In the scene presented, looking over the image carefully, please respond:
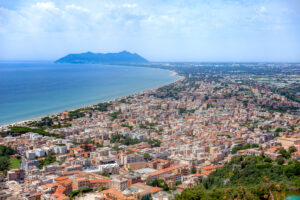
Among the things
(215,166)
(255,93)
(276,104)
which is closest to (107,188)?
(215,166)

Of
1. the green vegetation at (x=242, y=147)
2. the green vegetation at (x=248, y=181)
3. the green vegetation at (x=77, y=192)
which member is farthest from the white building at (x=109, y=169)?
the green vegetation at (x=242, y=147)

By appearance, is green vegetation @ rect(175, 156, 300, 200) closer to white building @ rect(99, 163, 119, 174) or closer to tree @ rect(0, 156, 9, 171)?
white building @ rect(99, 163, 119, 174)

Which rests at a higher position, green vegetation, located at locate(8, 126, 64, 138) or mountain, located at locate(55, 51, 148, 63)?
mountain, located at locate(55, 51, 148, 63)

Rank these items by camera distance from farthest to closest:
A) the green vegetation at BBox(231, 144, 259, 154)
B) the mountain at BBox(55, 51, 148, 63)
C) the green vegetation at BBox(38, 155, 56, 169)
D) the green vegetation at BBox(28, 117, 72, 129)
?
the mountain at BBox(55, 51, 148, 63), the green vegetation at BBox(28, 117, 72, 129), the green vegetation at BBox(231, 144, 259, 154), the green vegetation at BBox(38, 155, 56, 169)

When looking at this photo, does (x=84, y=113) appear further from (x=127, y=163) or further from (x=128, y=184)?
(x=128, y=184)

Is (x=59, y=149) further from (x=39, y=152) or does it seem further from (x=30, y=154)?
(x=30, y=154)

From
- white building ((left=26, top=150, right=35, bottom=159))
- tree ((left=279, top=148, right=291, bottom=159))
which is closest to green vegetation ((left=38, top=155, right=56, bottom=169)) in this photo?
white building ((left=26, top=150, right=35, bottom=159))
